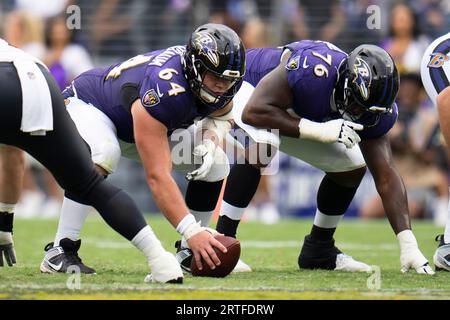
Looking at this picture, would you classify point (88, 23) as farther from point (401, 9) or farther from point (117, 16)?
point (401, 9)

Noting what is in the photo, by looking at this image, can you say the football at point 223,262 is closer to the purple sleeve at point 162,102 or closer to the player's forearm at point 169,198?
the player's forearm at point 169,198

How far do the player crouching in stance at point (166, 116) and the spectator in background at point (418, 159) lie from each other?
629cm

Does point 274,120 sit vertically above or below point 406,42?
above

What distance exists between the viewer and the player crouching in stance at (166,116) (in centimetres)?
507

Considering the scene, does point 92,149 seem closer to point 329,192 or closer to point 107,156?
point 107,156

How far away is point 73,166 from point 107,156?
36.6 inches

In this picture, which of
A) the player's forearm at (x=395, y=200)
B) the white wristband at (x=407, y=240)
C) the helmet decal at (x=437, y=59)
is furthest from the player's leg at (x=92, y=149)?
the helmet decal at (x=437, y=59)

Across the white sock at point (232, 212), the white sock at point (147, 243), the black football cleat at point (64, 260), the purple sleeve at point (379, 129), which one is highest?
the purple sleeve at point (379, 129)

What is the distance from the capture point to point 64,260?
5.55 m

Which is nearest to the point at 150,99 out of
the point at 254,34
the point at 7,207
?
the point at 7,207
